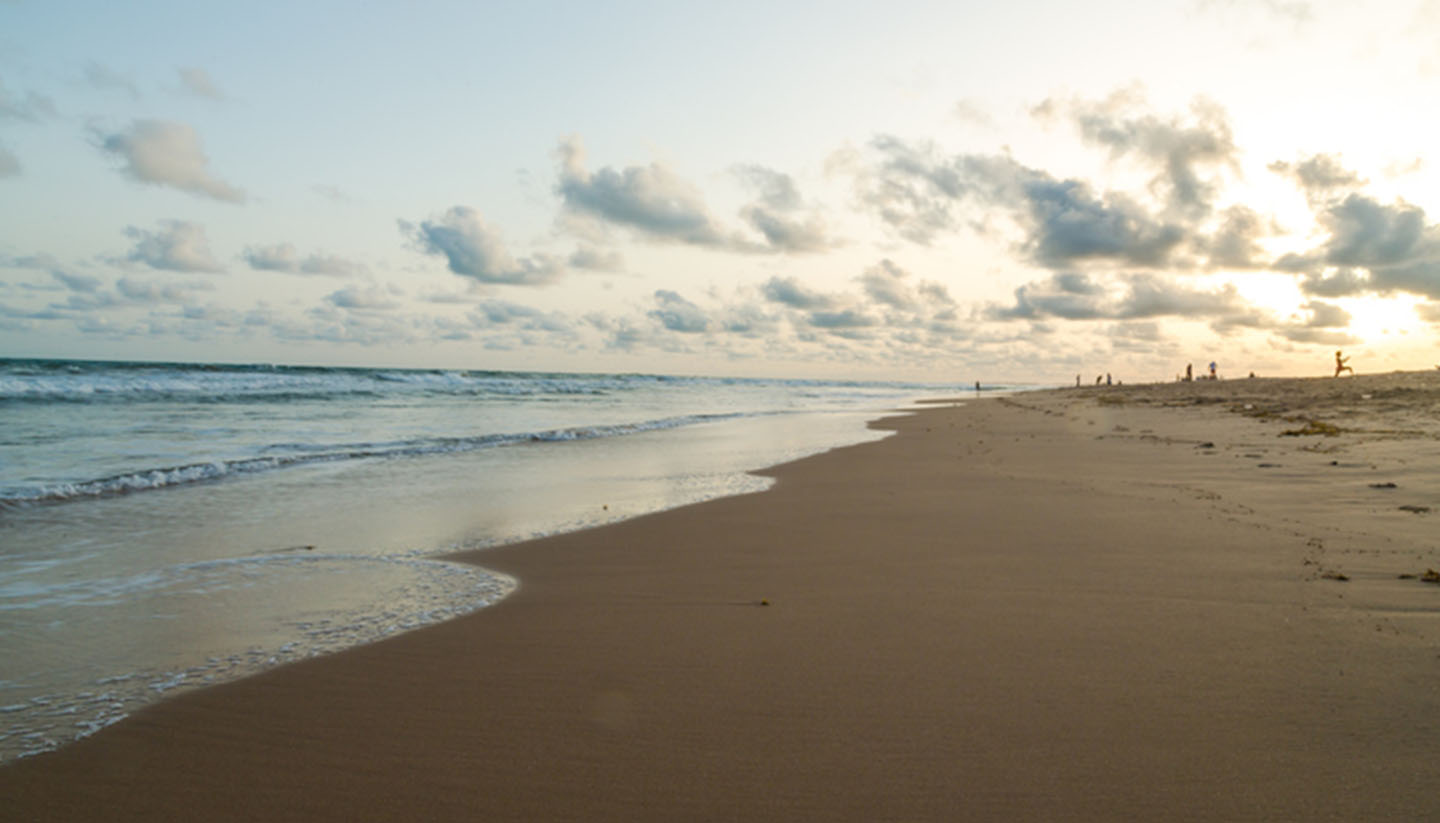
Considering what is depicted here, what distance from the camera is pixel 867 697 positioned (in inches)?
109

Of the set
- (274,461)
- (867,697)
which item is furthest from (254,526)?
(867,697)

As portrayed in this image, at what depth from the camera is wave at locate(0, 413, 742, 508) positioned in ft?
26.2

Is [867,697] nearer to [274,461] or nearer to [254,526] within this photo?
[254,526]

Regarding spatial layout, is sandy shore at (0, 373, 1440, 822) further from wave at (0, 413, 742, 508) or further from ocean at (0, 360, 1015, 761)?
wave at (0, 413, 742, 508)

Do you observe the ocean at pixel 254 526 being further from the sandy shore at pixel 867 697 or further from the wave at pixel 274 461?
the sandy shore at pixel 867 697

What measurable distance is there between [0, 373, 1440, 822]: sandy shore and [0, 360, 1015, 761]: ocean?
483 millimetres

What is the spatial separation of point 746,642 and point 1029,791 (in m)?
1.49

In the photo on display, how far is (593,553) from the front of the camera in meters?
5.41

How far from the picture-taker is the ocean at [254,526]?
11.1 feet

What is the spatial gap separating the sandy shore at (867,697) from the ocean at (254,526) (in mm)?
483

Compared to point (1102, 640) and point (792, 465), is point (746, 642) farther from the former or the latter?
point (792, 465)

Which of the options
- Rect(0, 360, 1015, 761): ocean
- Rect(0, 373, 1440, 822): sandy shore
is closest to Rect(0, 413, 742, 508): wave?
Rect(0, 360, 1015, 761): ocean

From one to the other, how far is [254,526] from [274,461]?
491 centimetres

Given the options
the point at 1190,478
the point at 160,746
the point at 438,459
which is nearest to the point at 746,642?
the point at 160,746
